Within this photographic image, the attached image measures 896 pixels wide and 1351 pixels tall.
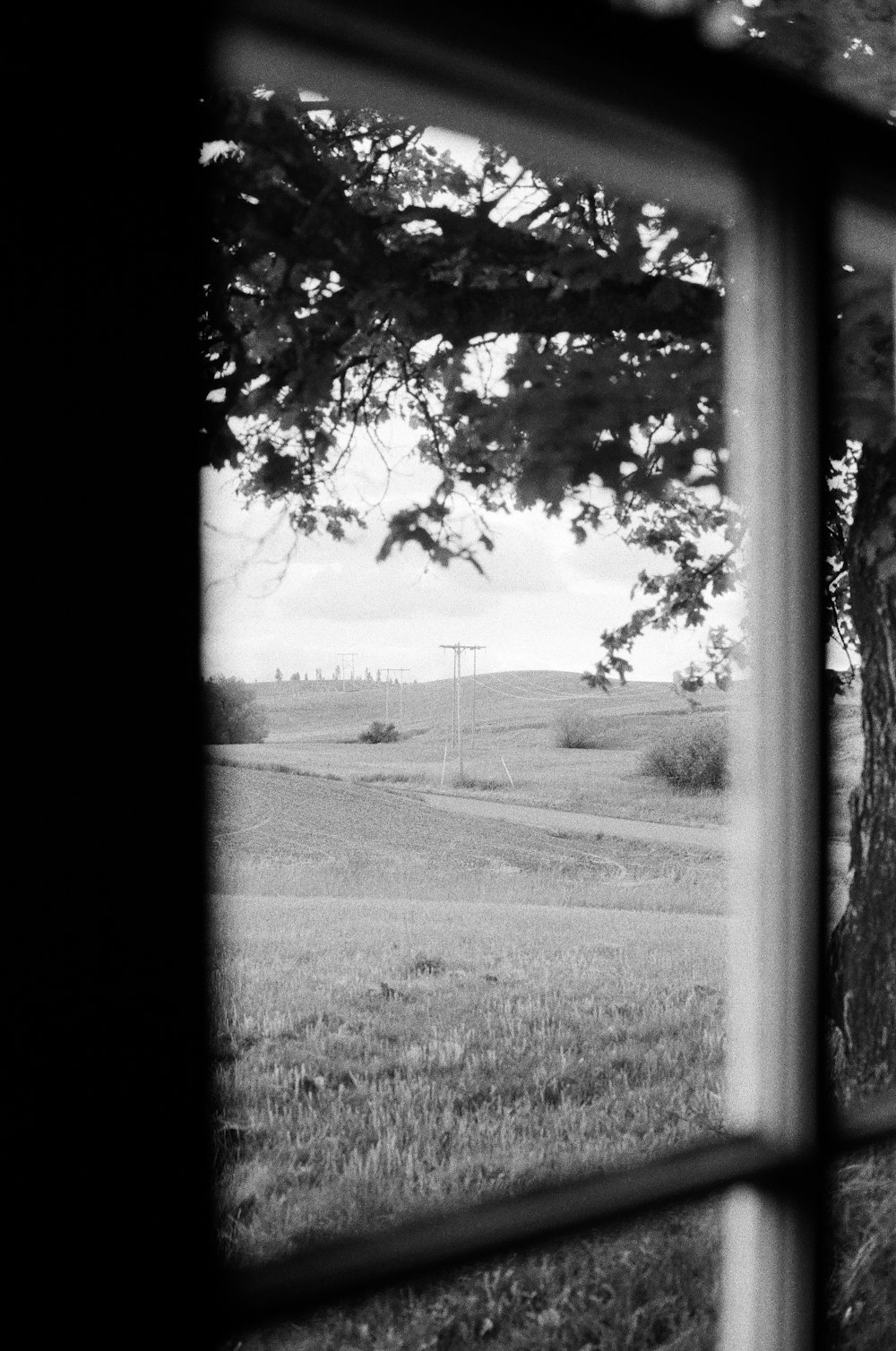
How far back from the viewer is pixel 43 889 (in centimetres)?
49

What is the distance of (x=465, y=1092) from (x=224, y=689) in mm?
1822

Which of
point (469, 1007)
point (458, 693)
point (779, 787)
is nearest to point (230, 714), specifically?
point (779, 787)

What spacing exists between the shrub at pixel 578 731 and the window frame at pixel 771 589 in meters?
0.92

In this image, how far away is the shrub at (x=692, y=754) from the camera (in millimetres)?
2162

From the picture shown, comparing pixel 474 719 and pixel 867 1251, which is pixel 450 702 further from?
pixel 867 1251

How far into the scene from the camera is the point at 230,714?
760mm

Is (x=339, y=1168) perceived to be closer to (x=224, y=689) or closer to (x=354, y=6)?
(x=224, y=689)

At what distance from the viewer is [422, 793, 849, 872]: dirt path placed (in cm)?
193

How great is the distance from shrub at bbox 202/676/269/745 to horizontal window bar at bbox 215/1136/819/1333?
296mm

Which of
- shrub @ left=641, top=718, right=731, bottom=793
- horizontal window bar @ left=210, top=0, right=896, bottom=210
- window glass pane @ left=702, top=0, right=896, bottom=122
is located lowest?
shrub @ left=641, top=718, right=731, bottom=793

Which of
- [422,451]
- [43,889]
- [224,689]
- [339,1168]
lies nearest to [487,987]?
[339,1168]

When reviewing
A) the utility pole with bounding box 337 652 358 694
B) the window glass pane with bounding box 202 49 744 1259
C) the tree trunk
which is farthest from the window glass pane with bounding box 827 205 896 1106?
the utility pole with bounding box 337 652 358 694

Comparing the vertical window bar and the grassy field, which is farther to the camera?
the grassy field

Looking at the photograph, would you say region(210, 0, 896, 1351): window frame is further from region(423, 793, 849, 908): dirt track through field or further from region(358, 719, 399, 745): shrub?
region(423, 793, 849, 908): dirt track through field
